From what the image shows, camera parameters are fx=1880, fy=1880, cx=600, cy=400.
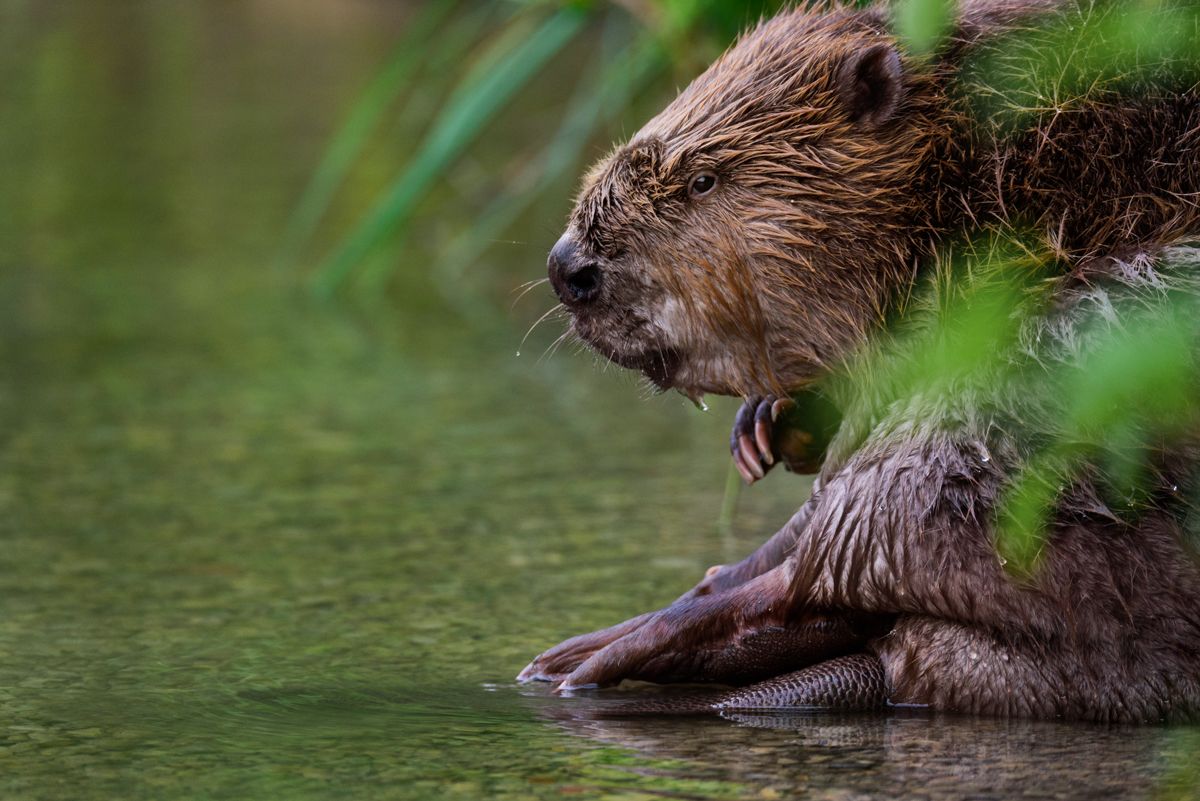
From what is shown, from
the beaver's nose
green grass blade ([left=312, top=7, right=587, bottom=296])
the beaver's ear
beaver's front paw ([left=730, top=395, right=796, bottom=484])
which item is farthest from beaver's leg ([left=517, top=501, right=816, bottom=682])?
green grass blade ([left=312, top=7, right=587, bottom=296])

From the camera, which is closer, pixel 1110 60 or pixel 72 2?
pixel 1110 60

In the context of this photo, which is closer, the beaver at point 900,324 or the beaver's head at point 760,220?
the beaver at point 900,324

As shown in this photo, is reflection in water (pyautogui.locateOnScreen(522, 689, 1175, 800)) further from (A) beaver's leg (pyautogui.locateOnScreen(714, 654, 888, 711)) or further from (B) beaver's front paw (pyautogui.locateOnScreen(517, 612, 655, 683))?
(B) beaver's front paw (pyautogui.locateOnScreen(517, 612, 655, 683))

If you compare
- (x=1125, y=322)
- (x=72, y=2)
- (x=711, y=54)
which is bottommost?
(x=1125, y=322)

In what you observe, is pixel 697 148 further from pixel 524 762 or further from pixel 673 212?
pixel 524 762

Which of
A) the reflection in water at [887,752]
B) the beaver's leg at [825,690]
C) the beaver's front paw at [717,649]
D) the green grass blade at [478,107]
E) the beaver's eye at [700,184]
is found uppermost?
the green grass blade at [478,107]

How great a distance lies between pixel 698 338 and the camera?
108 inches

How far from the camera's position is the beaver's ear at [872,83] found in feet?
8.76

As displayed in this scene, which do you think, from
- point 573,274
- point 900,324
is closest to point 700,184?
point 573,274

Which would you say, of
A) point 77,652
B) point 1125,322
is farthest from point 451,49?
point 1125,322

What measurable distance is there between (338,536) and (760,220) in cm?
118

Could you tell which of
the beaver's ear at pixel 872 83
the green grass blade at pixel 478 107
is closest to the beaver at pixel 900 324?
the beaver's ear at pixel 872 83

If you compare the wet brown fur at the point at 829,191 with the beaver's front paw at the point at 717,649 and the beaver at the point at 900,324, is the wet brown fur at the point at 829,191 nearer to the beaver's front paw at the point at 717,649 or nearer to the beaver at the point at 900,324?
the beaver at the point at 900,324

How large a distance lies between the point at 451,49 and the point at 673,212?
2.04 metres
